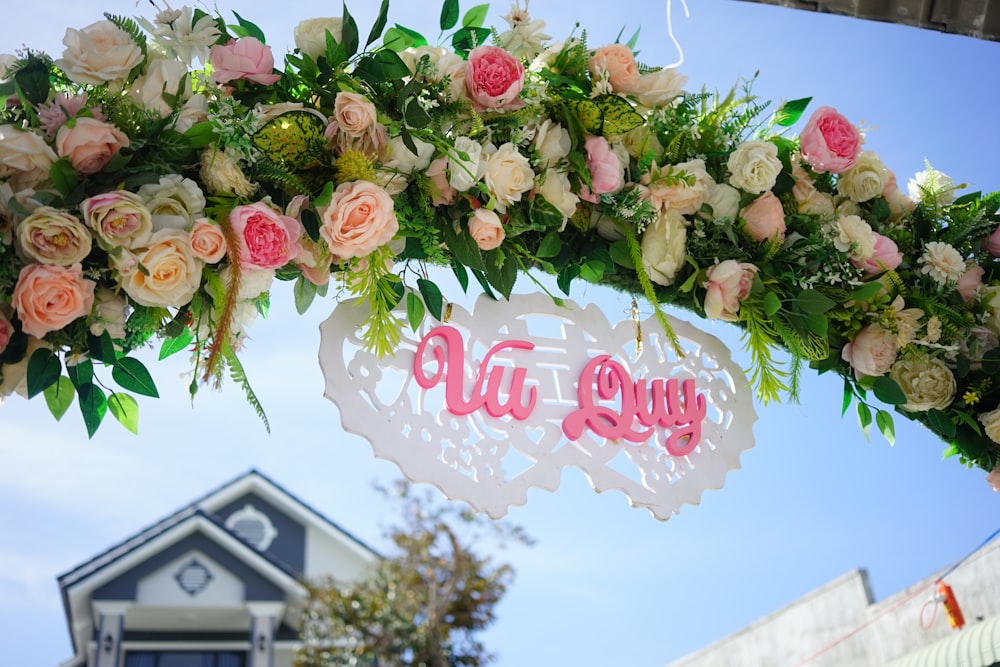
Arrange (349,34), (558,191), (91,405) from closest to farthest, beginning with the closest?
1. (91,405)
2. (349,34)
3. (558,191)

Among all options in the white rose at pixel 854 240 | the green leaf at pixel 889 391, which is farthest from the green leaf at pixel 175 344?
the green leaf at pixel 889 391

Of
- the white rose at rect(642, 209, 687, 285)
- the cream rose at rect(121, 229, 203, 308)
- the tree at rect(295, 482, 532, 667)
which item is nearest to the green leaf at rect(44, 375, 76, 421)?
the cream rose at rect(121, 229, 203, 308)

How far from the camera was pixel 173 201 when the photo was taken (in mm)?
1765

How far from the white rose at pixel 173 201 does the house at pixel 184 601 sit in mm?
10477

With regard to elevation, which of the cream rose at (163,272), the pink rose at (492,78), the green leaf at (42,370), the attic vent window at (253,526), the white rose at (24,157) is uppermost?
the attic vent window at (253,526)

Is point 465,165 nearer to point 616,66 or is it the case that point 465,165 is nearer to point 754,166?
point 616,66

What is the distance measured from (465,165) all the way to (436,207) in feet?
0.45

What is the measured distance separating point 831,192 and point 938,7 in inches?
24.9

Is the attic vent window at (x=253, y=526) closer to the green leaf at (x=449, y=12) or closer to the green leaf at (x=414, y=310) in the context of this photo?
the green leaf at (x=414, y=310)

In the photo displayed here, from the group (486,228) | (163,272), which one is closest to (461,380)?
(486,228)

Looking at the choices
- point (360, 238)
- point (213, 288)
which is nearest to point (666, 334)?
point (360, 238)

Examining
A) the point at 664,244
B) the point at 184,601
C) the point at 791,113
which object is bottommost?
the point at 664,244

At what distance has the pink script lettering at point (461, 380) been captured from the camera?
2.02 meters

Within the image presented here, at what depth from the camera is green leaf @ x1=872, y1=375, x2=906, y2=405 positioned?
93.8 inches
